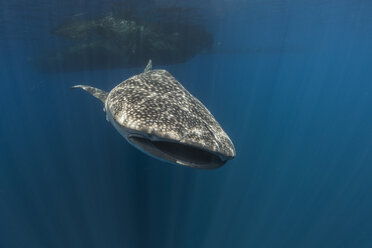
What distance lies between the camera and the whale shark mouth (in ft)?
10.5

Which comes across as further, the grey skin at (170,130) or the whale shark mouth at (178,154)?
the whale shark mouth at (178,154)

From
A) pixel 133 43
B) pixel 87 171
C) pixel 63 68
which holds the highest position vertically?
pixel 133 43

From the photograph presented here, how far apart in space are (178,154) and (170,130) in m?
0.47

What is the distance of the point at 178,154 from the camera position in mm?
3352

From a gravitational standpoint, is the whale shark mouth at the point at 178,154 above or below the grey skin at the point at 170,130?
below

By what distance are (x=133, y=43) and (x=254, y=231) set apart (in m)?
14.6

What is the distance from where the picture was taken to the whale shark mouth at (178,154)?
320cm

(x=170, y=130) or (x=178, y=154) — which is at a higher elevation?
(x=170, y=130)

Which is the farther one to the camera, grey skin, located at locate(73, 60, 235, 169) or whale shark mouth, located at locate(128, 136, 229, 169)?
whale shark mouth, located at locate(128, 136, 229, 169)

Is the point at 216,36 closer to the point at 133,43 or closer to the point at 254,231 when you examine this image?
the point at 133,43

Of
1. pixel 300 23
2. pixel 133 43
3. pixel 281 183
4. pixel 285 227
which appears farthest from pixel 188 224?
pixel 300 23

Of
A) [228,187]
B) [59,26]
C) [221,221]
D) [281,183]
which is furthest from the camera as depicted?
[281,183]

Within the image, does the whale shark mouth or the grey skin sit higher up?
the grey skin

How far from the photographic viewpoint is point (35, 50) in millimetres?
25000
